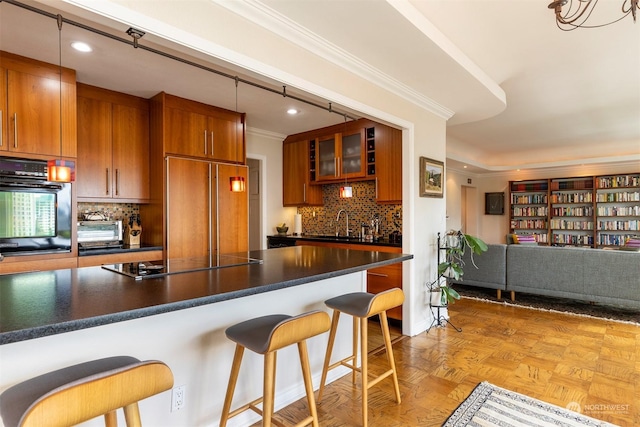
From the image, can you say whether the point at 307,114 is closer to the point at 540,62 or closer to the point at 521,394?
the point at 540,62

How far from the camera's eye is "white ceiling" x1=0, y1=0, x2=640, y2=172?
2.13m

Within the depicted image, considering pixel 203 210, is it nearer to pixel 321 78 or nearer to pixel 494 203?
pixel 321 78

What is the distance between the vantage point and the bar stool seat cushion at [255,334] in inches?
61.1

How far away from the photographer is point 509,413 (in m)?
2.15

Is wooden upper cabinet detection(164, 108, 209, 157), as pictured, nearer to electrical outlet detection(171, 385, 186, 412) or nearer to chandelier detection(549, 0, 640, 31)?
electrical outlet detection(171, 385, 186, 412)

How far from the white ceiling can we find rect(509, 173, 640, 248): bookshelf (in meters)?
2.94

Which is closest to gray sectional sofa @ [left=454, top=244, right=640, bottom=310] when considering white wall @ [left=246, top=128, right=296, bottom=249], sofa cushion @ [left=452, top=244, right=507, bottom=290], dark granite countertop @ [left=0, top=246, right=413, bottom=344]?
sofa cushion @ [left=452, top=244, right=507, bottom=290]

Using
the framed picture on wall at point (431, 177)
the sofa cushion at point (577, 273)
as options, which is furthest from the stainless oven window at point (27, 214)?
the sofa cushion at point (577, 273)

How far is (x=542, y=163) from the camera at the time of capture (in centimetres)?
789

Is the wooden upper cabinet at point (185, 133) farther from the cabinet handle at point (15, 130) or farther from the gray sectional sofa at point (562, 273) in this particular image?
the gray sectional sofa at point (562, 273)

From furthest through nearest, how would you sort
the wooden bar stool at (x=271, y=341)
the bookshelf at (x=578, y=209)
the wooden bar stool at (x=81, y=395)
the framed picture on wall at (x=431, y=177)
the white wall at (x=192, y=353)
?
the bookshelf at (x=578, y=209) → the framed picture on wall at (x=431, y=177) → the wooden bar stool at (x=271, y=341) → the white wall at (x=192, y=353) → the wooden bar stool at (x=81, y=395)

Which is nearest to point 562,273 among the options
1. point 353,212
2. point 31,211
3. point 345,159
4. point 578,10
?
point 353,212

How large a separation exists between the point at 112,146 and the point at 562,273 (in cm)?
549

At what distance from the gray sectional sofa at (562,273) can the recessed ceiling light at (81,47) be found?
5083mm
